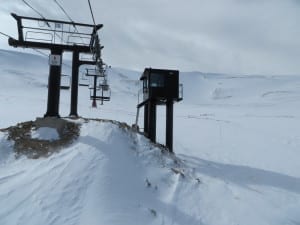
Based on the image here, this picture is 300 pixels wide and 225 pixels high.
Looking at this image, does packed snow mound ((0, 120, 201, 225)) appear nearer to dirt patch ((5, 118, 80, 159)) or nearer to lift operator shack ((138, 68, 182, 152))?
dirt patch ((5, 118, 80, 159))

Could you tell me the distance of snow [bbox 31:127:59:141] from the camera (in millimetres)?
13570

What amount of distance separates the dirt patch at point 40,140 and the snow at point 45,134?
12 centimetres

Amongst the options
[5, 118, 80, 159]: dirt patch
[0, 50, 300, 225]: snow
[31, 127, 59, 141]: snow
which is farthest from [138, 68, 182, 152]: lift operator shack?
[31, 127, 59, 141]: snow

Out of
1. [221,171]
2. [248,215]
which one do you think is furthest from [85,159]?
[221,171]

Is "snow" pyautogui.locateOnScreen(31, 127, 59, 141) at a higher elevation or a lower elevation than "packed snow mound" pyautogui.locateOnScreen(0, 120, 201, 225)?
higher

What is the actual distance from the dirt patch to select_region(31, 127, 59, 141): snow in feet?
0.38

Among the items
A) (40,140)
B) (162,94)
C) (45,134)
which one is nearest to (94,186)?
(40,140)

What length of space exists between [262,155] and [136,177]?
12387 mm

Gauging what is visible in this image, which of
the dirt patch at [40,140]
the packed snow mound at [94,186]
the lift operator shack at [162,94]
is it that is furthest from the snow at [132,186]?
the lift operator shack at [162,94]

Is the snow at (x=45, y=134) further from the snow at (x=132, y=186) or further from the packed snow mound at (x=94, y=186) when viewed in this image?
the packed snow mound at (x=94, y=186)

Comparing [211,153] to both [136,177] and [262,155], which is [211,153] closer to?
[262,155]

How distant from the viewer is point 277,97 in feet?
340

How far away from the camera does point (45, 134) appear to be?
45.4 feet

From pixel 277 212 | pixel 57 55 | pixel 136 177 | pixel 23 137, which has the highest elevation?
pixel 57 55
